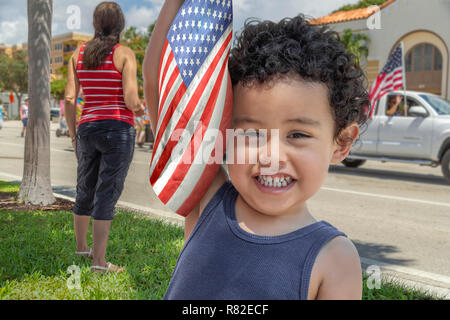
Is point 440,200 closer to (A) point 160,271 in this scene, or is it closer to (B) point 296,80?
(A) point 160,271

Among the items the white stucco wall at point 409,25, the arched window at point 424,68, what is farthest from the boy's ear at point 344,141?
the arched window at point 424,68

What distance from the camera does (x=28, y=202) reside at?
236 inches

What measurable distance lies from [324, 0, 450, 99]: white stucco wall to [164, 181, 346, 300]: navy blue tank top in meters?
24.5

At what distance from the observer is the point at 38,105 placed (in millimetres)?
6090

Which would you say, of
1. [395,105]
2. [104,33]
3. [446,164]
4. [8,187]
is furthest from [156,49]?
[395,105]

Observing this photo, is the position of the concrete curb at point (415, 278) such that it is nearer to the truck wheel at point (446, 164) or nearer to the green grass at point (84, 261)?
the green grass at point (84, 261)

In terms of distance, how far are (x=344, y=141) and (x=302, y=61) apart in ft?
0.94

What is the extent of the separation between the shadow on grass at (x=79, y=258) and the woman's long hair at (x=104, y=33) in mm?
1519

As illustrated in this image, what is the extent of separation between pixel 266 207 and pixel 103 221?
2469 millimetres

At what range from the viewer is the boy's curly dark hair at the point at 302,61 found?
1170 mm

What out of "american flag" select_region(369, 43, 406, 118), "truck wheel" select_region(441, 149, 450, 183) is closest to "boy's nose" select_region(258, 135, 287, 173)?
"truck wheel" select_region(441, 149, 450, 183)

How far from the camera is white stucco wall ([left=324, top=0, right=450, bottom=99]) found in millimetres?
24016

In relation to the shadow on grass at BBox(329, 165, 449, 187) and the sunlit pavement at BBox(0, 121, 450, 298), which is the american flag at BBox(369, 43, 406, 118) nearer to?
the shadow on grass at BBox(329, 165, 449, 187)
